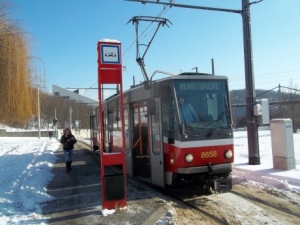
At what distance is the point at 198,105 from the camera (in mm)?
7352

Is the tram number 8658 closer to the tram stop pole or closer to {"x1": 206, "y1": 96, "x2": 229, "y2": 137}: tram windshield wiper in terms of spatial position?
{"x1": 206, "y1": 96, "x2": 229, "y2": 137}: tram windshield wiper

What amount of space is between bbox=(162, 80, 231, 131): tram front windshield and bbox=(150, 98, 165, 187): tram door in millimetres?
266

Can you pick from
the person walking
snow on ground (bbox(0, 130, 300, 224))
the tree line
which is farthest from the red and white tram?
the tree line

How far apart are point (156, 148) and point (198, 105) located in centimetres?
165

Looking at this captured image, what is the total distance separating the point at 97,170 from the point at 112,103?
2.79 metres

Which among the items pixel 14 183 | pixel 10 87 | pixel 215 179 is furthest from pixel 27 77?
pixel 215 179

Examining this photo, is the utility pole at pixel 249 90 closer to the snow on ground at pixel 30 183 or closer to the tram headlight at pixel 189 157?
the snow on ground at pixel 30 183

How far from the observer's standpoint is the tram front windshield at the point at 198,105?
7211 millimetres

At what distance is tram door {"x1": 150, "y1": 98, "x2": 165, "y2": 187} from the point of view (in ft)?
25.1

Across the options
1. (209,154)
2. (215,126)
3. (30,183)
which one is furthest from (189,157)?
(30,183)

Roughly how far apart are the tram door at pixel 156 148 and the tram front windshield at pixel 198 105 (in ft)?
0.87

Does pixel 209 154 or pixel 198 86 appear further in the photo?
pixel 198 86

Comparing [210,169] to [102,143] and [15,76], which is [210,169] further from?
[15,76]

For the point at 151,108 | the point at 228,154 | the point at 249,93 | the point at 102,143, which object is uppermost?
the point at 249,93
